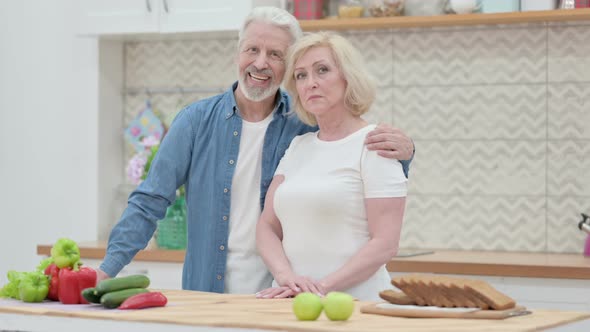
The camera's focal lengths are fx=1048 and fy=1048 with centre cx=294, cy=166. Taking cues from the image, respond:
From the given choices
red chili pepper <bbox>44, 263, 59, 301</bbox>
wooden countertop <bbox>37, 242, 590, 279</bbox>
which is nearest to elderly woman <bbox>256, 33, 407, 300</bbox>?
red chili pepper <bbox>44, 263, 59, 301</bbox>

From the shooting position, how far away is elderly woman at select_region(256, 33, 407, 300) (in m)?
2.75

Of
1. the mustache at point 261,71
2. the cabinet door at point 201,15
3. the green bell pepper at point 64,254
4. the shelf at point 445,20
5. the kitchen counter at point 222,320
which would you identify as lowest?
the kitchen counter at point 222,320

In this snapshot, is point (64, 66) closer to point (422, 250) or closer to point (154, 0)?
point (154, 0)

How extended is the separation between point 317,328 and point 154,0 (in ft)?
9.11

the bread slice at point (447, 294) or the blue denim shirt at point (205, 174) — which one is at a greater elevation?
the blue denim shirt at point (205, 174)

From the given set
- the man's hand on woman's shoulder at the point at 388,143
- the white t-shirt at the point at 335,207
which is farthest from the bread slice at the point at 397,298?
the man's hand on woman's shoulder at the point at 388,143

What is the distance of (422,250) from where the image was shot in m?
4.37

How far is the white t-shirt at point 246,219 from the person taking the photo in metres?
3.04

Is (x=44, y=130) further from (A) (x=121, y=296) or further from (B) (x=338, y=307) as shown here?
(B) (x=338, y=307)

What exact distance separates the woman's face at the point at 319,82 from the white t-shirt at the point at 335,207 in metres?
0.14

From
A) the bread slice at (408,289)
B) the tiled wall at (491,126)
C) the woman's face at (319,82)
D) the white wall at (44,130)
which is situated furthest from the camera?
the white wall at (44,130)

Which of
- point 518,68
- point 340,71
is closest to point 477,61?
point 518,68

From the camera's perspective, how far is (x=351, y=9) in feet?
14.2

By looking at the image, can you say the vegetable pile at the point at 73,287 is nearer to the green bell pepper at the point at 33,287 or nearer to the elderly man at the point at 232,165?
the green bell pepper at the point at 33,287
